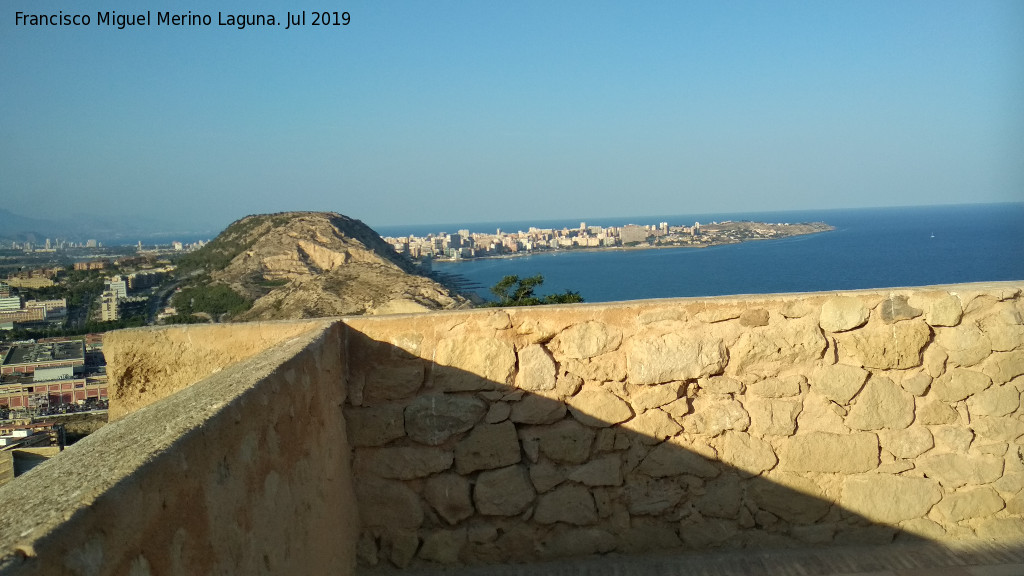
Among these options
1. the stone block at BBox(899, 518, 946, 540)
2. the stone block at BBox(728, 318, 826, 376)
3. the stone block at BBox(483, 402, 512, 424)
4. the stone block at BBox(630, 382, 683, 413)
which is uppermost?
the stone block at BBox(728, 318, 826, 376)

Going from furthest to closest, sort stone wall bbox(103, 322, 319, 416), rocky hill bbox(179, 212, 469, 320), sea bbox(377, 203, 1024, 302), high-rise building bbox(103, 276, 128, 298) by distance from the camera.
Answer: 1. sea bbox(377, 203, 1024, 302)
2. high-rise building bbox(103, 276, 128, 298)
3. rocky hill bbox(179, 212, 469, 320)
4. stone wall bbox(103, 322, 319, 416)

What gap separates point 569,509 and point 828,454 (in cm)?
120

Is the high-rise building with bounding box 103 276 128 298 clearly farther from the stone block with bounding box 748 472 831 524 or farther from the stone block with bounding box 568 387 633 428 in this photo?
the stone block with bounding box 748 472 831 524

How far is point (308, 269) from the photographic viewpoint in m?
27.8

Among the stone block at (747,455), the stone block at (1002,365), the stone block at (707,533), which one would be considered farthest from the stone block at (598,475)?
the stone block at (1002,365)

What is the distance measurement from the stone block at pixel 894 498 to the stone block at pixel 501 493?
1470 mm

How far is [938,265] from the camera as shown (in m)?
52.3

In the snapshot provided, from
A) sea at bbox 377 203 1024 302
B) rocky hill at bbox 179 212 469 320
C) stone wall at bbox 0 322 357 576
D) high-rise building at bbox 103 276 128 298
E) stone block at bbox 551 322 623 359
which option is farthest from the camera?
sea at bbox 377 203 1024 302

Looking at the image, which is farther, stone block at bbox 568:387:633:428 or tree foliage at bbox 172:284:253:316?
tree foliage at bbox 172:284:253:316

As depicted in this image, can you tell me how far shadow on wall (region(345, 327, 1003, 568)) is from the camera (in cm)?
338

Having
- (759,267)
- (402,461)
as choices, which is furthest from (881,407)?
(759,267)

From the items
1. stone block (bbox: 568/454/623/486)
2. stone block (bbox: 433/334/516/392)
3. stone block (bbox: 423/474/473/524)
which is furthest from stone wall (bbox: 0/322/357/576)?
stone block (bbox: 568/454/623/486)

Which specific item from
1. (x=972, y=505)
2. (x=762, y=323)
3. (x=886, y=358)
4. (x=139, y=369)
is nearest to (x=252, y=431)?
(x=139, y=369)

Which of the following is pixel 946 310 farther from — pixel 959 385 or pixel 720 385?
pixel 720 385
